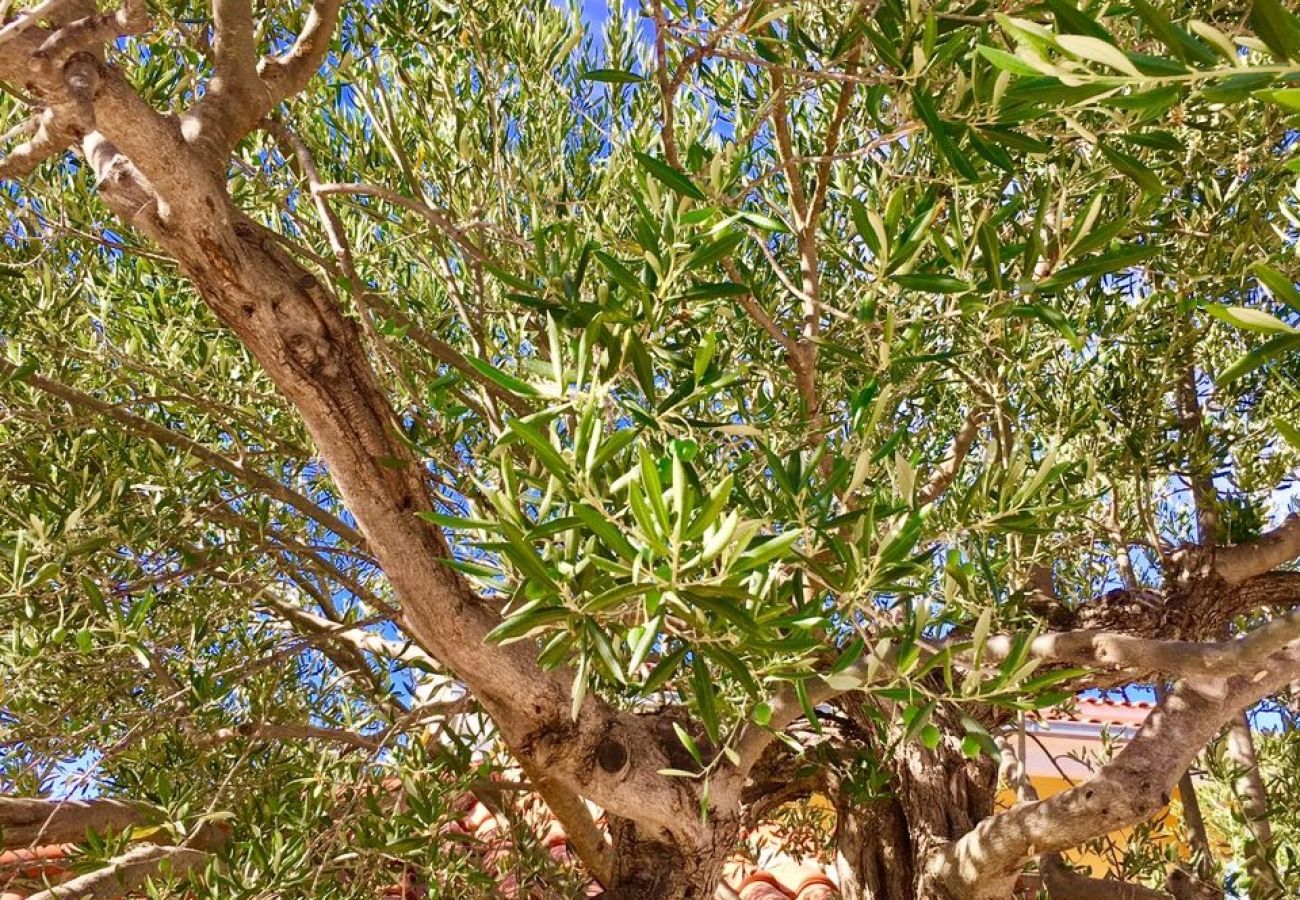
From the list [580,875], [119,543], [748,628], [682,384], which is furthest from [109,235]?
[748,628]

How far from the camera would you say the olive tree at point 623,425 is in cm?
167

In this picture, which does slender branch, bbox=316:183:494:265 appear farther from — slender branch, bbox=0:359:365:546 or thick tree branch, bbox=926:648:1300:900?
thick tree branch, bbox=926:648:1300:900

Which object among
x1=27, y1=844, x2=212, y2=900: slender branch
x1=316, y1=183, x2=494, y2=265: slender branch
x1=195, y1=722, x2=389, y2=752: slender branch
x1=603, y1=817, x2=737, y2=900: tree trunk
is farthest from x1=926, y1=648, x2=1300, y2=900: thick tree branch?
x1=316, y1=183, x2=494, y2=265: slender branch

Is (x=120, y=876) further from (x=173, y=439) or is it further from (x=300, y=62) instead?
(x=300, y=62)

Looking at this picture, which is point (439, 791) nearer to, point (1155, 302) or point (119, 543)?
point (119, 543)

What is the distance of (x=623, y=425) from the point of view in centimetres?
311

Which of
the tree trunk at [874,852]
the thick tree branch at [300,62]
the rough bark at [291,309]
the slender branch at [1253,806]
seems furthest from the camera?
the tree trunk at [874,852]

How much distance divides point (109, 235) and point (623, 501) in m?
3.09

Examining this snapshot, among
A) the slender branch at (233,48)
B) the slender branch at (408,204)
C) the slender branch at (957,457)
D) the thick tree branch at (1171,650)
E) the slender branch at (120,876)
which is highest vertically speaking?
→ the slender branch at (233,48)

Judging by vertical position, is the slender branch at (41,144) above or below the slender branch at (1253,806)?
above

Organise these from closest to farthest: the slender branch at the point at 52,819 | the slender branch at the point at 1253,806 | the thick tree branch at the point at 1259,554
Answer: the slender branch at the point at 52,819 < the thick tree branch at the point at 1259,554 < the slender branch at the point at 1253,806

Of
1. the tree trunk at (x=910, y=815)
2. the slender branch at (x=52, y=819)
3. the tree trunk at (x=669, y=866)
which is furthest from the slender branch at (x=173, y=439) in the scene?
the tree trunk at (x=910, y=815)

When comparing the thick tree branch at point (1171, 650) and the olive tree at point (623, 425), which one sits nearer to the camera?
the olive tree at point (623, 425)

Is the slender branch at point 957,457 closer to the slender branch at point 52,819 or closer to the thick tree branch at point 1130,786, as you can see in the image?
the thick tree branch at point 1130,786
